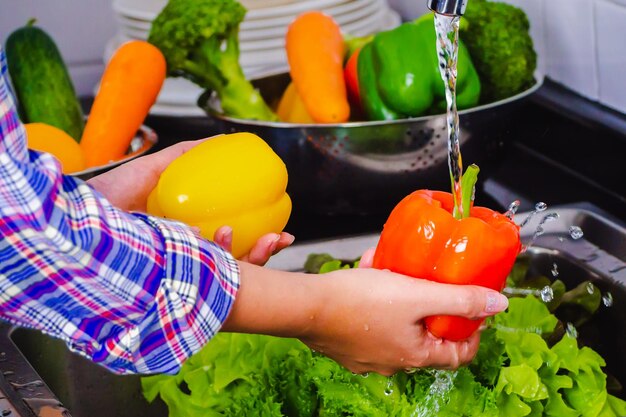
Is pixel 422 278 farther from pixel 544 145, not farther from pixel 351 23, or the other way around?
pixel 351 23

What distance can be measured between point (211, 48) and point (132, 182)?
471 mm

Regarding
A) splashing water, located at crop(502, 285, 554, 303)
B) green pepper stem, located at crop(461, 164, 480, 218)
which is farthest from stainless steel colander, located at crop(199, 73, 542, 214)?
green pepper stem, located at crop(461, 164, 480, 218)

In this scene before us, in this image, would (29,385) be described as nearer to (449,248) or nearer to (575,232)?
(449,248)

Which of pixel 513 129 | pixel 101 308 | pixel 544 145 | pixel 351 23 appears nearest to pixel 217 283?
pixel 101 308

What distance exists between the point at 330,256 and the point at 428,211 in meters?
0.35

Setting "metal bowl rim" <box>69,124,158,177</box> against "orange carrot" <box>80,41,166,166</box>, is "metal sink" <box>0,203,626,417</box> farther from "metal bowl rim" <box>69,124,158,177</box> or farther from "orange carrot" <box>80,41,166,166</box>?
"orange carrot" <box>80,41,166,166</box>

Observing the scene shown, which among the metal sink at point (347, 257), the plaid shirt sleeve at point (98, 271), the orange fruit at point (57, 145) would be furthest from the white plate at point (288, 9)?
the plaid shirt sleeve at point (98, 271)

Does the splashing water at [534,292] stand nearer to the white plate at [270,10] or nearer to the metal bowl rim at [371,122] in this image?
the metal bowl rim at [371,122]

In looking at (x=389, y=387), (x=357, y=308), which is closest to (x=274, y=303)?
(x=357, y=308)

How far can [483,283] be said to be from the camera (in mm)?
785

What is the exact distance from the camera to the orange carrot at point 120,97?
4.58 ft

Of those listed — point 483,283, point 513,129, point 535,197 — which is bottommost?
point 535,197

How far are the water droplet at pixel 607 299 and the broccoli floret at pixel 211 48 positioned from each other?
0.59m

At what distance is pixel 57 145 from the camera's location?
133 centimetres
